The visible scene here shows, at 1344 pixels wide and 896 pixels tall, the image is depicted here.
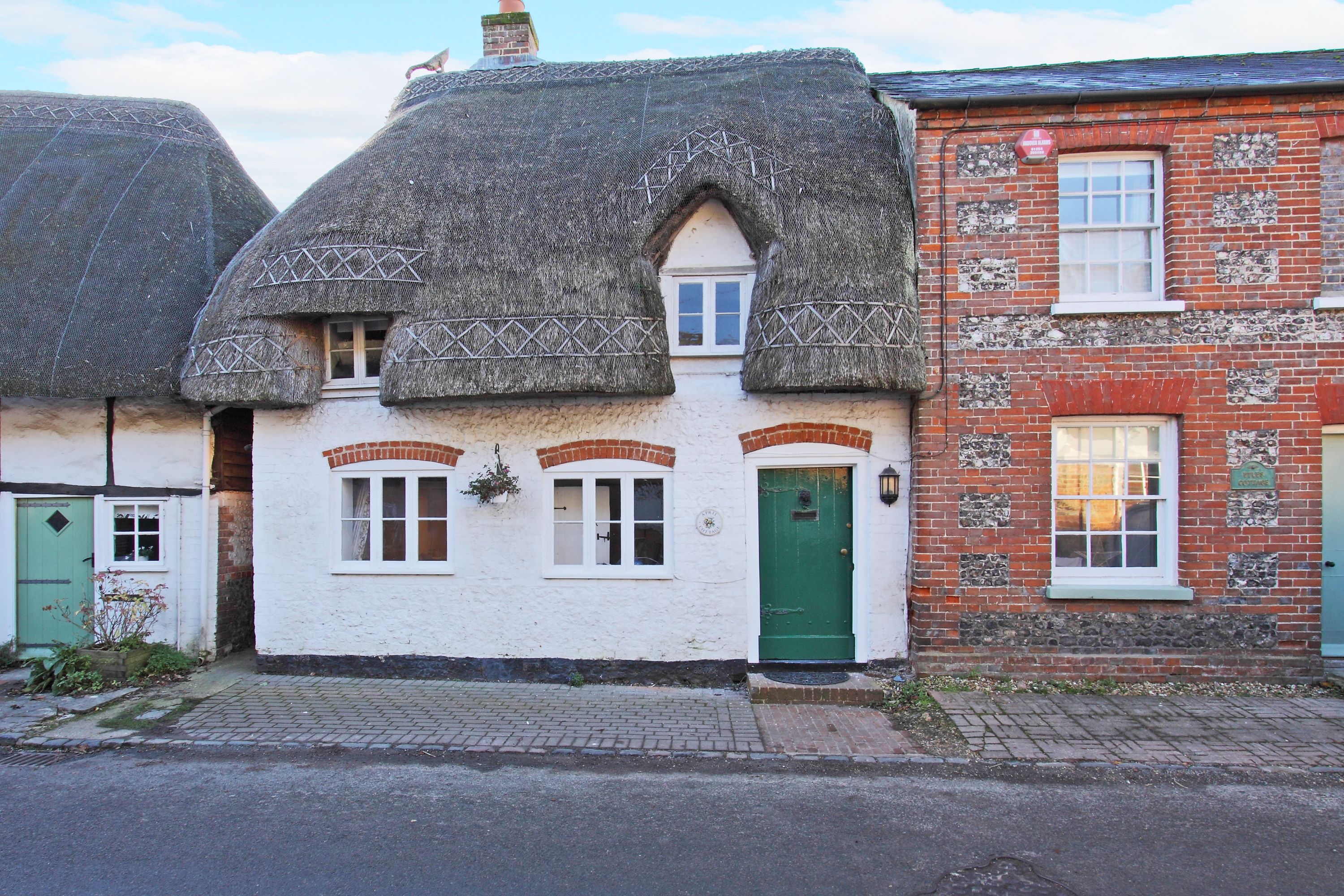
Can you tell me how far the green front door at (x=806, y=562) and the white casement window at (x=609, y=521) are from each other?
1044mm

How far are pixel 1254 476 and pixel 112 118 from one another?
1421 centimetres

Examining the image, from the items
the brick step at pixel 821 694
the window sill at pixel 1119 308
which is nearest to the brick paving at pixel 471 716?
the brick step at pixel 821 694

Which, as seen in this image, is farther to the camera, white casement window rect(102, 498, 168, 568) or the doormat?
white casement window rect(102, 498, 168, 568)

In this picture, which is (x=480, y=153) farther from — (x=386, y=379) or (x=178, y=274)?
(x=178, y=274)

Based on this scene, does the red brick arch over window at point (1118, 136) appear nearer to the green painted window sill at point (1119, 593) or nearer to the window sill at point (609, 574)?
the green painted window sill at point (1119, 593)

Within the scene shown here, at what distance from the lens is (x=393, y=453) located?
8234mm

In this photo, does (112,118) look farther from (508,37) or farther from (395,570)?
(395,570)

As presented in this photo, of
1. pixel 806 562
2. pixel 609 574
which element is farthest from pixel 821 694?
pixel 609 574

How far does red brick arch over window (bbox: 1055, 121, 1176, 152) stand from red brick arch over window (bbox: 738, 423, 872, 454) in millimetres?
3417

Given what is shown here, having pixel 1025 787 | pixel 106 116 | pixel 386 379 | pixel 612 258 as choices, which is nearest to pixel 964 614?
pixel 1025 787

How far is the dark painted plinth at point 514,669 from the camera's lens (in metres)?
7.90

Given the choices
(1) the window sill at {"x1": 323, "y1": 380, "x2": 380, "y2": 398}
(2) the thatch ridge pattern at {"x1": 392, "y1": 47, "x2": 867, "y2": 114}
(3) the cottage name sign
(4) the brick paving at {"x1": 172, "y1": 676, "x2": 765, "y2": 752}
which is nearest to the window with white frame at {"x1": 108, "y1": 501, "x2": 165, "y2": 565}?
(4) the brick paving at {"x1": 172, "y1": 676, "x2": 765, "y2": 752}

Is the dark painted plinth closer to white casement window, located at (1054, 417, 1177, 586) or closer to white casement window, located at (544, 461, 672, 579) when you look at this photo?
white casement window, located at (544, 461, 672, 579)

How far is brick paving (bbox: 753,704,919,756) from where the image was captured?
20.1ft
